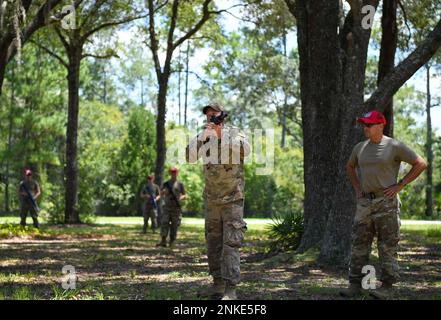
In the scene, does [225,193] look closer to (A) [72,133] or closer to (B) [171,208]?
(B) [171,208]

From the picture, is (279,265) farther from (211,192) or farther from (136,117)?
(136,117)

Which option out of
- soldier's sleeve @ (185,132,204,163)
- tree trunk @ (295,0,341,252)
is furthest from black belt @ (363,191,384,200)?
tree trunk @ (295,0,341,252)

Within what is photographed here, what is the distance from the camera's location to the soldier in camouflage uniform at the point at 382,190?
8133mm

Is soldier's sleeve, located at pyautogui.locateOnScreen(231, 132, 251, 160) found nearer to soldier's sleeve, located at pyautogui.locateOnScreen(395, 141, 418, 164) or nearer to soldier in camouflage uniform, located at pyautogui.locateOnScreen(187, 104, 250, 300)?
soldier in camouflage uniform, located at pyautogui.locateOnScreen(187, 104, 250, 300)

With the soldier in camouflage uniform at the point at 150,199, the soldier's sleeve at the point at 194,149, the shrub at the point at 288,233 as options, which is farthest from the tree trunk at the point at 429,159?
the soldier's sleeve at the point at 194,149

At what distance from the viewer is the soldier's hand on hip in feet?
26.6

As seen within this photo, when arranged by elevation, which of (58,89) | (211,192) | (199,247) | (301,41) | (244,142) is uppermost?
(58,89)

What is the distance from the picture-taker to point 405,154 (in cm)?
807

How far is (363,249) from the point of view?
332 inches

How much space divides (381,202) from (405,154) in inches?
24.8

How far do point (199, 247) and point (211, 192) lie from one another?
9324mm

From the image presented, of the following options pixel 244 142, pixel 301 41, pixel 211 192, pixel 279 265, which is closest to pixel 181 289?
pixel 211 192

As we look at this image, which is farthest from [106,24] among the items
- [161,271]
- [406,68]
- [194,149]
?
[194,149]

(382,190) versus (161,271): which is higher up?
(382,190)
